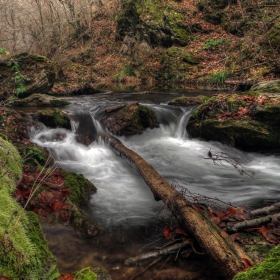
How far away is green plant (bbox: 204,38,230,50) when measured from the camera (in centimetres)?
1783

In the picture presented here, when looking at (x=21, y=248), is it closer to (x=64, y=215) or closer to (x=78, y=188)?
(x=64, y=215)

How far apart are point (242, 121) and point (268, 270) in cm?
610

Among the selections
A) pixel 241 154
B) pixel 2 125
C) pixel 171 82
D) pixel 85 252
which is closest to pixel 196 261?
pixel 85 252

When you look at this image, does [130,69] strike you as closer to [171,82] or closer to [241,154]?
[171,82]

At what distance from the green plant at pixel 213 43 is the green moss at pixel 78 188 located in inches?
624

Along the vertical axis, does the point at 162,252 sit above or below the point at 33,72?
below

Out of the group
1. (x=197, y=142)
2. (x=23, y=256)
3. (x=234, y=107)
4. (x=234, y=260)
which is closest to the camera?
(x=23, y=256)

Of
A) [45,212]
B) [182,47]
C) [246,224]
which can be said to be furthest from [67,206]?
[182,47]

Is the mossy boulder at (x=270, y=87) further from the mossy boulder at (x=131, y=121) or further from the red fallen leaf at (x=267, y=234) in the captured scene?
the red fallen leaf at (x=267, y=234)

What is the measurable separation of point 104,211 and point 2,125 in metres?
3.24

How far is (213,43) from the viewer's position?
18.0 m

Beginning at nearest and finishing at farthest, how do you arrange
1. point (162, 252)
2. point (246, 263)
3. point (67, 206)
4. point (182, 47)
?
point (246, 263) → point (162, 252) → point (67, 206) → point (182, 47)

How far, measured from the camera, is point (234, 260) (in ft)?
8.36

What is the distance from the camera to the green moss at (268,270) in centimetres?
112
